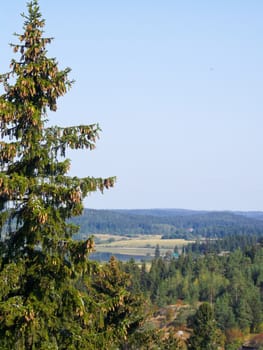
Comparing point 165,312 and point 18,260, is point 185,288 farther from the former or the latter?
point 18,260

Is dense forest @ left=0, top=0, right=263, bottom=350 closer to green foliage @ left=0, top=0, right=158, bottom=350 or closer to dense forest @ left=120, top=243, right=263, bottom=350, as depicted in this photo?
green foliage @ left=0, top=0, right=158, bottom=350

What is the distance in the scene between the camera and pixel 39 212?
15.6 metres

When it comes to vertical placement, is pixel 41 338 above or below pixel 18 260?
below

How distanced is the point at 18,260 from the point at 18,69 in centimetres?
566

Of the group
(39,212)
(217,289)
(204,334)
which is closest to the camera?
(39,212)

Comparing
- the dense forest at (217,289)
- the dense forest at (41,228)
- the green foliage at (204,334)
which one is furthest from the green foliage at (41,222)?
the dense forest at (217,289)

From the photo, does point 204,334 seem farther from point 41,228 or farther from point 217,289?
point 217,289

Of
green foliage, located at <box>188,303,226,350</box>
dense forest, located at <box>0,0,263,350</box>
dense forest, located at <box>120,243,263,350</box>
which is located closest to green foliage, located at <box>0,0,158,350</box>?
dense forest, located at <box>0,0,263,350</box>

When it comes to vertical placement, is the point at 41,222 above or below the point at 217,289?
above

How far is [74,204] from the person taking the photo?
16734 millimetres

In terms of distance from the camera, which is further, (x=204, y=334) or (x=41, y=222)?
(x=204, y=334)

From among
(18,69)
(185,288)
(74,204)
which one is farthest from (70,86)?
(185,288)

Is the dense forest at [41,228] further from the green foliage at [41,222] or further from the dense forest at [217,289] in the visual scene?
the dense forest at [217,289]

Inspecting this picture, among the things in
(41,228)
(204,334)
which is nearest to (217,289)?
(204,334)
